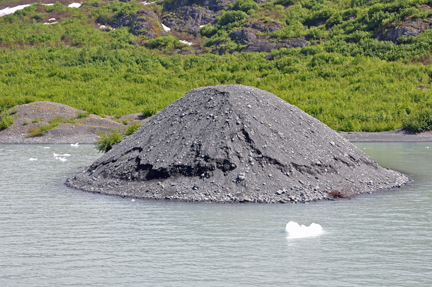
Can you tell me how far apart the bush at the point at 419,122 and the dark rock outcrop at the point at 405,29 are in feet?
70.0

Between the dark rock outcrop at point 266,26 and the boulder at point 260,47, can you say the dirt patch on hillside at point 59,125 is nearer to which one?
the boulder at point 260,47

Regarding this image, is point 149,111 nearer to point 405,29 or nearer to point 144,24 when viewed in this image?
point 405,29

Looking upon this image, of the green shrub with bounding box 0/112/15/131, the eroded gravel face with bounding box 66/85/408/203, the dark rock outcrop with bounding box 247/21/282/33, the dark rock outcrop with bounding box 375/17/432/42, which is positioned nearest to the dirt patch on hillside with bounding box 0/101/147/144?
the green shrub with bounding box 0/112/15/131

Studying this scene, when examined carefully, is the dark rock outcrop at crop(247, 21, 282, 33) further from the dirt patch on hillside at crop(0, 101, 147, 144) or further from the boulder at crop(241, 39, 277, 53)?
the dirt patch on hillside at crop(0, 101, 147, 144)

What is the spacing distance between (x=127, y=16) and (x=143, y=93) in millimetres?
36443

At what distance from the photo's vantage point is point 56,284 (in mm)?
6414

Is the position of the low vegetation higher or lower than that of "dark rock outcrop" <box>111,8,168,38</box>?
lower

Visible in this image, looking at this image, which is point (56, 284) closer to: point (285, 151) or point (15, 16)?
point (285, 151)

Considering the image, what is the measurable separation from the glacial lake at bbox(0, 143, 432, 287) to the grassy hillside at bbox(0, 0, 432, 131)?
24.1 m

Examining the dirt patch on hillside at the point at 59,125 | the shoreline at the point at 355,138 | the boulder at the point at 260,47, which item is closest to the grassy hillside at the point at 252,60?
the boulder at the point at 260,47

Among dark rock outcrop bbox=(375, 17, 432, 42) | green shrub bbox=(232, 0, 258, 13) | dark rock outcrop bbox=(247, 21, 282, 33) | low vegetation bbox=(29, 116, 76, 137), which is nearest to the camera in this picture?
low vegetation bbox=(29, 116, 76, 137)

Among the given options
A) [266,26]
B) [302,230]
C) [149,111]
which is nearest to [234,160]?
[302,230]

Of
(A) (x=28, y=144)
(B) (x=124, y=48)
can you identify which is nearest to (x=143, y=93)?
(A) (x=28, y=144)

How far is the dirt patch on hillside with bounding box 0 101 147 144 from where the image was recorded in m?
31.7
